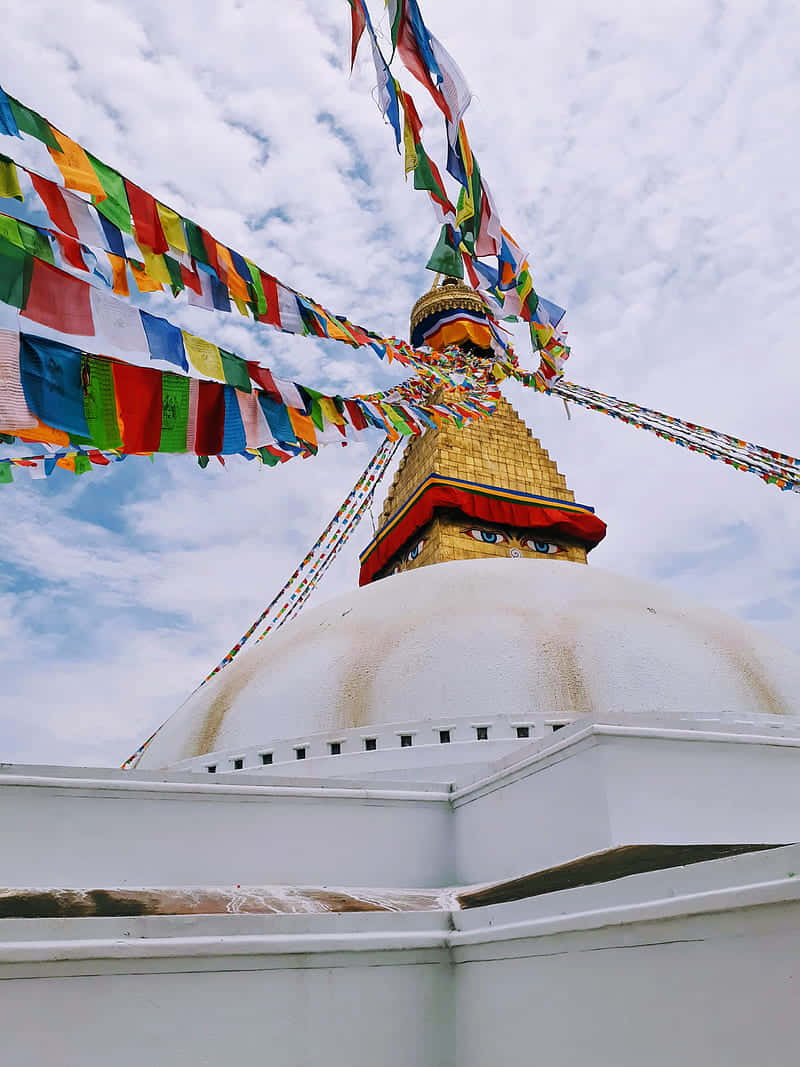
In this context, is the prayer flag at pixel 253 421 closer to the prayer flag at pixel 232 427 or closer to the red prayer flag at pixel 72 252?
the prayer flag at pixel 232 427

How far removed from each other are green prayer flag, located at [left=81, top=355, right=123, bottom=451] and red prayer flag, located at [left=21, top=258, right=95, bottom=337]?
0.17 meters

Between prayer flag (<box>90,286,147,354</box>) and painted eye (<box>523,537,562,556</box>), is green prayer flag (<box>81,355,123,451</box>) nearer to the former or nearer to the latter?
prayer flag (<box>90,286,147,354</box>)

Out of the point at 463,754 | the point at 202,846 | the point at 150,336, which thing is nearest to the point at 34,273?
the point at 150,336

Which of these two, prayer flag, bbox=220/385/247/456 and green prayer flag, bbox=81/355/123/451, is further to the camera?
prayer flag, bbox=220/385/247/456

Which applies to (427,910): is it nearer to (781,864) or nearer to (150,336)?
(781,864)


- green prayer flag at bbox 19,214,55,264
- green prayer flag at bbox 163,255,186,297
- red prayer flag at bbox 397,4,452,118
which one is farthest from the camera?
green prayer flag at bbox 163,255,186,297

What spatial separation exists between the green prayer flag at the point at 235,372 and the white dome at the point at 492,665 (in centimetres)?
221

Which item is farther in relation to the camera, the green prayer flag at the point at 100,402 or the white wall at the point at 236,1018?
the green prayer flag at the point at 100,402

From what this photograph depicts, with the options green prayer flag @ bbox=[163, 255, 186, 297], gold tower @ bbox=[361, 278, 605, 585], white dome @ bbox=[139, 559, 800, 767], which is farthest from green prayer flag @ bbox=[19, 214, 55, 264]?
gold tower @ bbox=[361, 278, 605, 585]

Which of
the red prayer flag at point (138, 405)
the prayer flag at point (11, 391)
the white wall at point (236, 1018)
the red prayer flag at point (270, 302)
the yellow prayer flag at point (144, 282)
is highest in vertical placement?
the red prayer flag at point (270, 302)


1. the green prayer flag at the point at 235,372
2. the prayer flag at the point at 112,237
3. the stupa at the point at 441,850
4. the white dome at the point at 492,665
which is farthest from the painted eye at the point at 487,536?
the prayer flag at the point at 112,237

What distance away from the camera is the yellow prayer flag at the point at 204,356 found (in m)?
4.44

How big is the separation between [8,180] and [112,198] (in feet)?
1.80

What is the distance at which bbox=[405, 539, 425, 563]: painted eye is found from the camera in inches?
388
